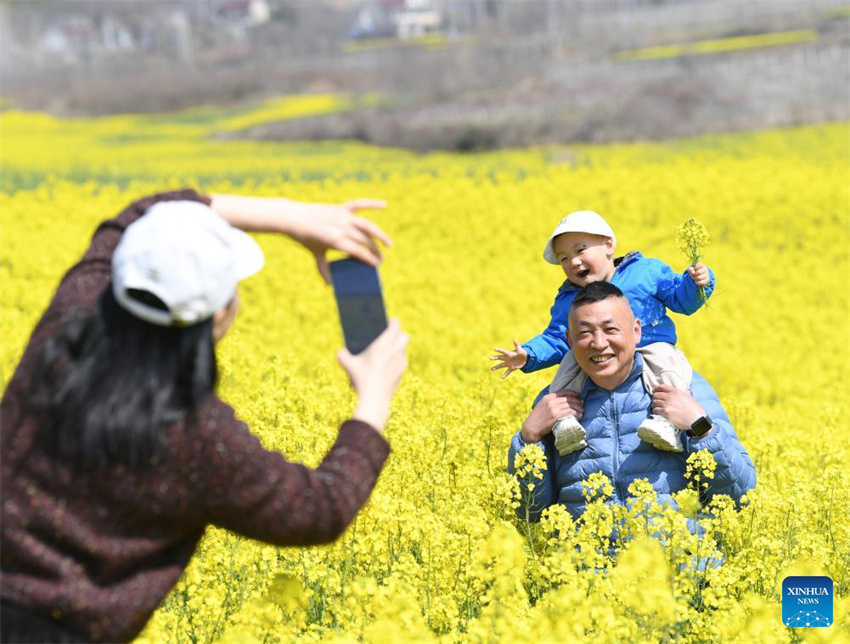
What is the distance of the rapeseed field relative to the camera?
3.16 m

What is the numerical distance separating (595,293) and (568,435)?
0.47 metres

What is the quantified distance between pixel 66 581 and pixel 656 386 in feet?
7.20

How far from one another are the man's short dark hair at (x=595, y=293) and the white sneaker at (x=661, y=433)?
0.42m

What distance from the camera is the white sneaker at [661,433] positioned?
3.69m

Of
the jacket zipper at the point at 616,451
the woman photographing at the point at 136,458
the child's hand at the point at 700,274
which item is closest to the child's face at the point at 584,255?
the child's hand at the point at 700,274

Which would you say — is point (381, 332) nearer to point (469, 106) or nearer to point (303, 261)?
point (303, 261)

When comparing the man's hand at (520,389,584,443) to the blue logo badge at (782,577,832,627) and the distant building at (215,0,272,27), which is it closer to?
the blue logo badge at (782,577,832,627)

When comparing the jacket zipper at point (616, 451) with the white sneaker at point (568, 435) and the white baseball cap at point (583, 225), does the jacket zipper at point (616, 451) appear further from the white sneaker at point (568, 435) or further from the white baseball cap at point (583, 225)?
the white baseball cap at point (583, 225)

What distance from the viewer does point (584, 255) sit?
3.94 m

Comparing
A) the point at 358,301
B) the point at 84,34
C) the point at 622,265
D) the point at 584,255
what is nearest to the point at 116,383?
the point at 358,301

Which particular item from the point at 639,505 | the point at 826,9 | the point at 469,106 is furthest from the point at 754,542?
the point at 826,9

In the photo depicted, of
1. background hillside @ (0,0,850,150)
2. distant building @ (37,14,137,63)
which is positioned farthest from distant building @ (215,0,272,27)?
background hillside @ (0,0,850,150)

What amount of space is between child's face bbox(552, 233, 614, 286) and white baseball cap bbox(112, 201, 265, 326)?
6.37 ft

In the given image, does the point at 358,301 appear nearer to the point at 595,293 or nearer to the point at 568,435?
the point at 595,293
